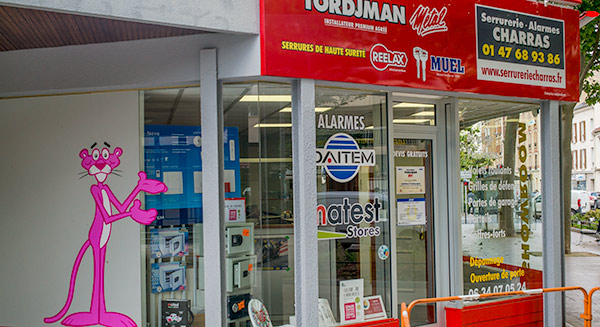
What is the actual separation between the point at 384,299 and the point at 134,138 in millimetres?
3322

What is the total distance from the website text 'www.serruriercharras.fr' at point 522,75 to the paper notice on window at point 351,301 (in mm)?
2947

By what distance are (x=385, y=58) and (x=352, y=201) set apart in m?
1.59

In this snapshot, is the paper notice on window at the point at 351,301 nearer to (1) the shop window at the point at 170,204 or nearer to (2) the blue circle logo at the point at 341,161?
(2) the blue circle logo at the point at 341,161

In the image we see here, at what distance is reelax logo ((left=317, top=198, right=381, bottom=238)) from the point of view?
19.1ft

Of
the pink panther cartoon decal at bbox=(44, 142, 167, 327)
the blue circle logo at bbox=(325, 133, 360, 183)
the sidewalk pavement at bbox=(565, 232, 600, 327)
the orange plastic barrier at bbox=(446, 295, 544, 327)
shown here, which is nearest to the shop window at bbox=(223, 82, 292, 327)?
the blue circle logo at bbox=(325, 133, 360, 183)

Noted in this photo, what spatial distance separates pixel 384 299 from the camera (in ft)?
20.3

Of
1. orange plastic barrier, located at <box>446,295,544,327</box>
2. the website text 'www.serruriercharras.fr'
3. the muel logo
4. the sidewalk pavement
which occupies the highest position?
the website text 'www.serruriercharras.fr'

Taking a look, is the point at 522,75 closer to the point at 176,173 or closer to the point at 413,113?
the point at 413,113

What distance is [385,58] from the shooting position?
18.5ft

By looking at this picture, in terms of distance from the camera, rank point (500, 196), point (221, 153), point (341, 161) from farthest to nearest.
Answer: point (500, 196) → point (341, 161) → point (221, 153)

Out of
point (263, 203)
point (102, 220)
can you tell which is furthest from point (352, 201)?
point (102, 220)

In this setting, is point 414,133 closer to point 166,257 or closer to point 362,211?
point 362,211

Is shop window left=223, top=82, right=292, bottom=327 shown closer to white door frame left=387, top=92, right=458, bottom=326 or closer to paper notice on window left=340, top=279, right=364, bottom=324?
paper notice on window left=340, top=279, right=364, bottom=324

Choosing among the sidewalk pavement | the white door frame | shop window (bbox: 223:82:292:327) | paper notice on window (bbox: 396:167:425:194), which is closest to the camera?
shop window (bbox: 223:82:292:327)
